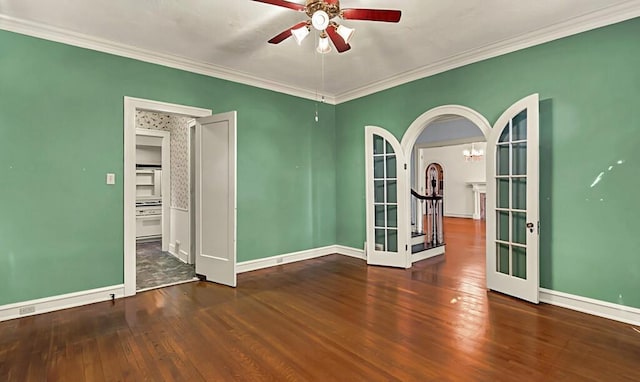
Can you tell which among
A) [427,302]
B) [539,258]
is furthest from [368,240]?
[539,258]

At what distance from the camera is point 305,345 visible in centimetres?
250

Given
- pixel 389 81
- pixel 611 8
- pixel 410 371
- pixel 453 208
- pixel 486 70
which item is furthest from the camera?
pixel 453 208

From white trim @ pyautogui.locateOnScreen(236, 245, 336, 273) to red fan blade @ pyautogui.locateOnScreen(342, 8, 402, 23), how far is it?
3.60m

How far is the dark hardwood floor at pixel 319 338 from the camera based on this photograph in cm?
215

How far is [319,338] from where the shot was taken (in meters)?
2.61

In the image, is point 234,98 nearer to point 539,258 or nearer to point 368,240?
point 368,240

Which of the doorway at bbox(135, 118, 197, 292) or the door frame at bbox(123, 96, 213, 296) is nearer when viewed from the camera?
the door frame at bbox(123, 96, 213, 296)

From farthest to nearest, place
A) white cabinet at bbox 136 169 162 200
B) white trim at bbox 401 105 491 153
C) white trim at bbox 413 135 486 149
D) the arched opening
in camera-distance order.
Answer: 1. white cabinet at bbox 136 169 162 200
2. white trim at bbox 413 135 486 149
3. the arched opening
4. white trim at bbox 401 105 491 153

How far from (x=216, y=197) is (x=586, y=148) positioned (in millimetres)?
4252

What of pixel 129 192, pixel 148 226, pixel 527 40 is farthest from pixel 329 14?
pixel 148 226

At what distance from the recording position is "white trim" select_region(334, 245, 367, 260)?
17.6 feet

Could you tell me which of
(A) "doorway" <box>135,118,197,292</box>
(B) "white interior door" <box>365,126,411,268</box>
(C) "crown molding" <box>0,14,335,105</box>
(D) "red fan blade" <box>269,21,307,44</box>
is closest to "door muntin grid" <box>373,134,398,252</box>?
(B) "white interior door" <box>365,126,411,268</box>

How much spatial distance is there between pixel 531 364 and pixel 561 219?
1804mm

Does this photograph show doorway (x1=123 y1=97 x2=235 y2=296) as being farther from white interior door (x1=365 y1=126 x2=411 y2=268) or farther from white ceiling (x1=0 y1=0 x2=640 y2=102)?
white interior door (x1=365 y1=126 x2=411 y2=268)
